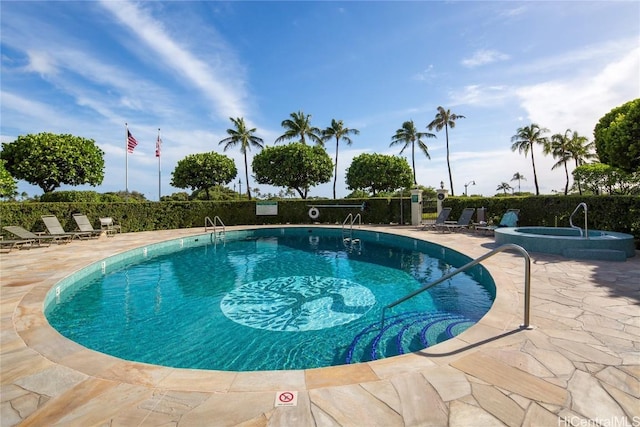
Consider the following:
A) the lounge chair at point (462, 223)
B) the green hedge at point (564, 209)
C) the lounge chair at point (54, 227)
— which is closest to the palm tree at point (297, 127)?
the green hedge at point (564, 209)

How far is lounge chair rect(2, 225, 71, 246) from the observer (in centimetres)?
1085

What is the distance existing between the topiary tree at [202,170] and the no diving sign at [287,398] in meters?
32.0

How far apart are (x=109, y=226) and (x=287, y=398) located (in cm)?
1624

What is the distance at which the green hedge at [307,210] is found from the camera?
9.92 metres

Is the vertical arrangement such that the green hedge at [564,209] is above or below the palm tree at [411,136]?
below

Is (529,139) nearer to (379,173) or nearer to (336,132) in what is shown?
(379,173)

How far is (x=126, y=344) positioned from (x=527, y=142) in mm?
49752

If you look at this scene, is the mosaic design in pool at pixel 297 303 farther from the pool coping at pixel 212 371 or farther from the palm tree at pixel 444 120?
the palm tree at pixel 444 120

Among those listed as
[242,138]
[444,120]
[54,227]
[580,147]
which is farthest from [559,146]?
[54,227]

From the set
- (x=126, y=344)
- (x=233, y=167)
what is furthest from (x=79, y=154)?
(x=126, y=344)

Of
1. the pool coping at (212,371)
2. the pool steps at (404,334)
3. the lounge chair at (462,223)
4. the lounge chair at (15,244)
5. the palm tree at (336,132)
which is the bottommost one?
the pool steps at (404,334)

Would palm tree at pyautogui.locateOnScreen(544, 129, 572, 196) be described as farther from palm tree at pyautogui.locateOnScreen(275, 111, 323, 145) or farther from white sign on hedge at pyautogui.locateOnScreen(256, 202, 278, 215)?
white sign on hedge at pyautogui.locateOnScreen(256, 202, 278, 215)

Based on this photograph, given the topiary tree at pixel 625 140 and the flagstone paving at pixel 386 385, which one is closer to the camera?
the flagstone paving at pixel 386 385

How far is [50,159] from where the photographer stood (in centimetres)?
1939
